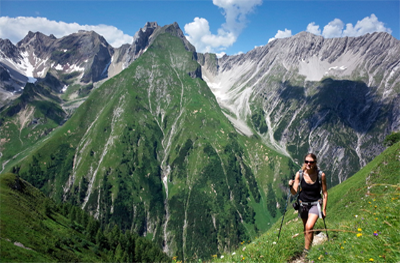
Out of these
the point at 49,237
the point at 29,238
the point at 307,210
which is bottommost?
the point at 49,237

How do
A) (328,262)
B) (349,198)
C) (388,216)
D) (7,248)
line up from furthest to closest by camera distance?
(349,198)
(7,248)
(388,216)
(328,262)

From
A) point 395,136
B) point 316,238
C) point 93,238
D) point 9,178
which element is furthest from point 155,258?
point 395,136

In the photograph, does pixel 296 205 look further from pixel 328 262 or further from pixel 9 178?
pixel 9 178

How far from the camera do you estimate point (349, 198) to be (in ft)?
167

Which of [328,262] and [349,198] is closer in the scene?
[328,262]

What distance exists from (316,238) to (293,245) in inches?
108

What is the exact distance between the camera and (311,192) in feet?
30.5

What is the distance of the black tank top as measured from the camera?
30.3 ft

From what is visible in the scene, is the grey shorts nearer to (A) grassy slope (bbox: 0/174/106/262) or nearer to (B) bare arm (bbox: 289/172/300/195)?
(B) bare arm (bbox: 289/172/300/195)

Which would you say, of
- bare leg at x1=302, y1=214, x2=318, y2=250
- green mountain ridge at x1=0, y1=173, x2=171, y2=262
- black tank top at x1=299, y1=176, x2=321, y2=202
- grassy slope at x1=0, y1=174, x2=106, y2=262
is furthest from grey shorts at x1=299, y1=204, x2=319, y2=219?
grassy slope at x1=0, y1=174, x2=106, y2=262

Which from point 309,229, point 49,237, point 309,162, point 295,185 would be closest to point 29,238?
point 49,237

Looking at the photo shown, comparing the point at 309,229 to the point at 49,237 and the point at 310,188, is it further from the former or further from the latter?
the point at 49,237

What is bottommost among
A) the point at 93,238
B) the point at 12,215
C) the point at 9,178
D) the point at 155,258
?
the point at 155,258

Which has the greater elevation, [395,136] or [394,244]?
Answer: [395,136]
